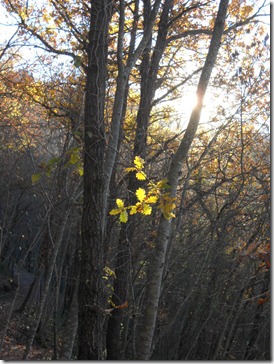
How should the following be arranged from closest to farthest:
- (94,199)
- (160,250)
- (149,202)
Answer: (149,202) < (94,199) < (160,250)

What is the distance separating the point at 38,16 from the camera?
8.38 m

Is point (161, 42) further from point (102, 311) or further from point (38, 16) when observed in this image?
point (102, 311)

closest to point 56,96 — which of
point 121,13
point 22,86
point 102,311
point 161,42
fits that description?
point 22,86

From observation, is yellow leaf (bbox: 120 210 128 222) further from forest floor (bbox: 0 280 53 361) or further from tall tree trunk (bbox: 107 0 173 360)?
forest floor (bbox: 0 280 53 361)

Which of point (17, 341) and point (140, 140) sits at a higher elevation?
point (140, 140)

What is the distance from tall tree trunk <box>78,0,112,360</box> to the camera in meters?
4.27

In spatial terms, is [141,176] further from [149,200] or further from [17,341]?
[17,341]

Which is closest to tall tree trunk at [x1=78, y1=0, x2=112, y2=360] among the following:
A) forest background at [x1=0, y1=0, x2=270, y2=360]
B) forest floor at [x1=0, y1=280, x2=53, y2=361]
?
forest background at [x1=0, y1=0, x2=270, y2=360]

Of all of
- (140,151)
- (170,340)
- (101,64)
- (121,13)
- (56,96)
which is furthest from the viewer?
(56,96)

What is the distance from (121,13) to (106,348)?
537 cm

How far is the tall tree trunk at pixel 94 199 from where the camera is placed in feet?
14.0

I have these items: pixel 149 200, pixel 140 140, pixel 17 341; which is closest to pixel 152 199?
pixel 149 200

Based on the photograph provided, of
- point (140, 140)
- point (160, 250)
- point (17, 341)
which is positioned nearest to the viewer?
point (160, 250)

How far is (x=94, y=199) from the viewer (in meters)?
4.48
